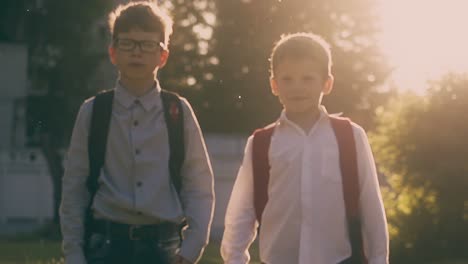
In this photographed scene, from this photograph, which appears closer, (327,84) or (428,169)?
(327,84)

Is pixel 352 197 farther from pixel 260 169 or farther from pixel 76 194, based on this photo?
pixel 76 194

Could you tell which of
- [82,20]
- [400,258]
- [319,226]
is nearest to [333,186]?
[319,226]

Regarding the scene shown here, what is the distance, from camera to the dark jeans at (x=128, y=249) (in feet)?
17.7

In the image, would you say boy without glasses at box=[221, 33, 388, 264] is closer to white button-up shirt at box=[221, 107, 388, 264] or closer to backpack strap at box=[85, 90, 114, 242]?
white button-up shirt at box=[221, 107, 388, 264]

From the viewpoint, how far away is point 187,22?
35125 millimetres

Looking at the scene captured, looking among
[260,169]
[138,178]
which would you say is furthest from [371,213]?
[138,178]

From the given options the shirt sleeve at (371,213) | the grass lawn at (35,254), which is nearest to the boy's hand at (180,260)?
the shirt sleeve at (371,213)

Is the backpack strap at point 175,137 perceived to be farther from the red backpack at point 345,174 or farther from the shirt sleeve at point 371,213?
the shirt sleeve at point 371,213

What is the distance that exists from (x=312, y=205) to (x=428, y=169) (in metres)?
11.8

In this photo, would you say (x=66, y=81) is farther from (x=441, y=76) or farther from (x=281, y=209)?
(x=281, y=209)

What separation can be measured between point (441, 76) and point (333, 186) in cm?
1239

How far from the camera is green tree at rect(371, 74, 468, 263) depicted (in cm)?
1672

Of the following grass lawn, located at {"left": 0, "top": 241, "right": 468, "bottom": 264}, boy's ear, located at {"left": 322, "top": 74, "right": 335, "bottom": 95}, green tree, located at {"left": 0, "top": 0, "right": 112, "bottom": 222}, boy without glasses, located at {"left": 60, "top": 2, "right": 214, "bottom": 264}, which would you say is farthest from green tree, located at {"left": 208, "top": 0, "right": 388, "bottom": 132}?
boy without glasses, located at {"left": 60, "top": 2, "right": 214, "bottom": 264}

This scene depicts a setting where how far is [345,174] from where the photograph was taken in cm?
556
